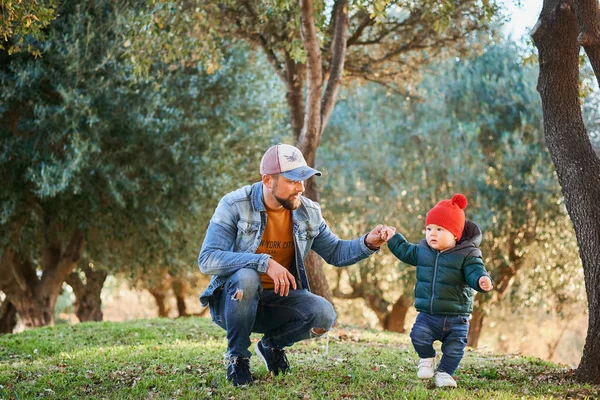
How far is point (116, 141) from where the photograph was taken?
47.1ft

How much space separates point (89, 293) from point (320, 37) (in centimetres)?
1255

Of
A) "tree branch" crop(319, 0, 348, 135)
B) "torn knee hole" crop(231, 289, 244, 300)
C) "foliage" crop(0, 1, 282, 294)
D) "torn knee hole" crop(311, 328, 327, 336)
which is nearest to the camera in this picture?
"torn knee hole" crop(231, 289, 244, 300)

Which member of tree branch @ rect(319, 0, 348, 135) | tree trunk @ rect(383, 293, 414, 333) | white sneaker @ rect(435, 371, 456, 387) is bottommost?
tree trunk @ rect(383, 293, 414, 333)

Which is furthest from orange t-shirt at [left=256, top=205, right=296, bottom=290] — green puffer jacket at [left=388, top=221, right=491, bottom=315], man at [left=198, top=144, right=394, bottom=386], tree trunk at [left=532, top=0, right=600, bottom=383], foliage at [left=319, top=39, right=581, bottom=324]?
foliage at [left=319, top=39, right=581, bottom=324]

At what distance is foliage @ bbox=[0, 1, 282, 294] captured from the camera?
13.2 meters

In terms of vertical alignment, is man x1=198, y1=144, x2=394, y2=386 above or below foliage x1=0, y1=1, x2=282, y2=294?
below

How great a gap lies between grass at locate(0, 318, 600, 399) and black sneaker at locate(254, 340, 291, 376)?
3.9 inches

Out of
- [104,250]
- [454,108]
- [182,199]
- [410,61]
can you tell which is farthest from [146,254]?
[454,108]

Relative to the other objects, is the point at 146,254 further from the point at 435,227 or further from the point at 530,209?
the point at 435,227

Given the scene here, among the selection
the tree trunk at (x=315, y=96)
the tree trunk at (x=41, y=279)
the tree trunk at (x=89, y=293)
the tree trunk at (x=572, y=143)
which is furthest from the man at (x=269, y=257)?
the tree trunk at (x=89, y=293)

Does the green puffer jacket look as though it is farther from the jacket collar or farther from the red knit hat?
the jacket collar

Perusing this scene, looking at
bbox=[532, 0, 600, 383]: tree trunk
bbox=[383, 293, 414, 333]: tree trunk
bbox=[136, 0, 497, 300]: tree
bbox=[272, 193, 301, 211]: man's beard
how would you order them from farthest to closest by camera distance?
bbox=[383, 293, 414, 333]: tree trunk < bbox=[136, 0, 497, 300]: tree < bbox=[532, 0, 600, 383]: tree trunk < bbox=[272, 193, 301, 211]: man's beard

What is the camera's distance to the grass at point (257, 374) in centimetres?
529

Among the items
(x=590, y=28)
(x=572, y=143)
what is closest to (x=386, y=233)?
(x=572, y=143)
